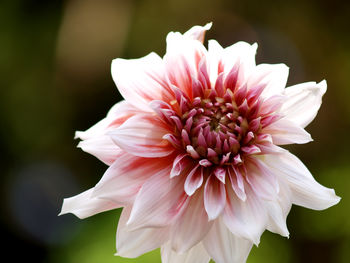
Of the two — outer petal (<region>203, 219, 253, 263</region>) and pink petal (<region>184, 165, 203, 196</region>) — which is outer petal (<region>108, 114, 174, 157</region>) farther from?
outer petal (<region>203, 219, 253, 263</region>)

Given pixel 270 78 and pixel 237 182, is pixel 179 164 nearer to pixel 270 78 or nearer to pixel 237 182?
pixel 237 182

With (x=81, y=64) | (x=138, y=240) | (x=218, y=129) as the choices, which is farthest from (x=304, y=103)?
(x=81, y=64)

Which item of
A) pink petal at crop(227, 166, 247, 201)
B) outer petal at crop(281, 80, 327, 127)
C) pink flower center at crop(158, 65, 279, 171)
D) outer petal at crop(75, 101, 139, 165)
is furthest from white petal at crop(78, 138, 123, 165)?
outer petal at crop(281, 80, 327, 127)

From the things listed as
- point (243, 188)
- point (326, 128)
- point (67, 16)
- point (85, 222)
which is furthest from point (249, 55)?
point (67, 16)

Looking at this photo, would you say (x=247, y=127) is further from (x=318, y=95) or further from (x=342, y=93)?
(x=342, y=93)

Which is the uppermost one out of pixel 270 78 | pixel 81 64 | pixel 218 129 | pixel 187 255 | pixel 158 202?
pixel 270 78

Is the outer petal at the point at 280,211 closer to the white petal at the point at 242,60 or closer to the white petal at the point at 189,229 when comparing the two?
the white petal at the point at 189,229

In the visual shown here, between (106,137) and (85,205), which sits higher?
(106,137)
